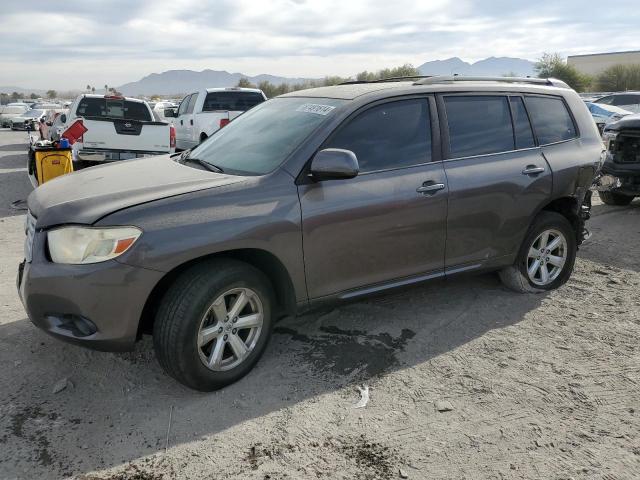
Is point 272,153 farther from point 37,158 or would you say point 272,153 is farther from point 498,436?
point 37,158

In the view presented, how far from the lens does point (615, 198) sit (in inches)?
348

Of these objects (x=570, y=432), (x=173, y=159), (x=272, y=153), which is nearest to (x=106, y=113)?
(x=173, y=159)

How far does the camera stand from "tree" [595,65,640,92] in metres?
48.2

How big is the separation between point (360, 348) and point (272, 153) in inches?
58.3

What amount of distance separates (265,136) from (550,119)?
8.38 feet

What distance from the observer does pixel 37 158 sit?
24.1ft

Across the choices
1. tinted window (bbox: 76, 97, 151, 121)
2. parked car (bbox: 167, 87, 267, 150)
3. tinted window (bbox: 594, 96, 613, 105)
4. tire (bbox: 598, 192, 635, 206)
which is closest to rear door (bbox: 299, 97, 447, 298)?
tire (bbox: 598, 192, 635, 206)

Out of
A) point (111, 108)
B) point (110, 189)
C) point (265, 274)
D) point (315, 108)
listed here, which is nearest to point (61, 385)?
point (110, 189)

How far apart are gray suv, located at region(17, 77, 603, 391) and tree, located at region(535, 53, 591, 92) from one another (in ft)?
159

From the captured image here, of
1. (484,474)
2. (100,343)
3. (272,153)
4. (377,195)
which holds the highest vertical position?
(272,153)

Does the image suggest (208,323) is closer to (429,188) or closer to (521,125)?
(429,188)

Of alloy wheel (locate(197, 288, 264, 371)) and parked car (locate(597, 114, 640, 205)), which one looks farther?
parked car (locate(597, 114, 640, 205))

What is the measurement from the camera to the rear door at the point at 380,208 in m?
3.54

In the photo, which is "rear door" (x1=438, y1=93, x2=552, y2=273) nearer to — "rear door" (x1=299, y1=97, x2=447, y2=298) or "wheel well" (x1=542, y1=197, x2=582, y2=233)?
"rear door" (x1=299, y1=97, x2=447, y2=298)
